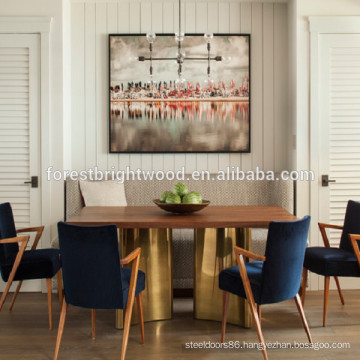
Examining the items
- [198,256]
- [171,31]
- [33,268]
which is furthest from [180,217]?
[171,31]

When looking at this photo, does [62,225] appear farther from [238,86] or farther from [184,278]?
[238,86]

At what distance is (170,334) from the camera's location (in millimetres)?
3090

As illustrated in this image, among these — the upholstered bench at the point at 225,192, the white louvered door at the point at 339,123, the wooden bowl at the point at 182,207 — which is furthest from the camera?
the upholstered bench at the point at 225,192

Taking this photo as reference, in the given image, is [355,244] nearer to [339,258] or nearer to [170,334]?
[339,258]

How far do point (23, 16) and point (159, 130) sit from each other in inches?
62.7

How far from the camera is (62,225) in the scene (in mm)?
2531

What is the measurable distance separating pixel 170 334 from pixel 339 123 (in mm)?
2432

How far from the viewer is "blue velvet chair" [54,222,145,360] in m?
2.48

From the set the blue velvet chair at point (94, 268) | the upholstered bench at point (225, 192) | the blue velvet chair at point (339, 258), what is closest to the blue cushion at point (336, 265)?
the blue velvet chair at point (339, 258)

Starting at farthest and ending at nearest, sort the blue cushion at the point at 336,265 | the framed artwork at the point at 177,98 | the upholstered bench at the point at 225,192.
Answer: the framed artwork at the point at 177,98
the upholstered bench at the point at 225,192
the blue cushion at the point at 336,265

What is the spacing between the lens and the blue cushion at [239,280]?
8.68 feet

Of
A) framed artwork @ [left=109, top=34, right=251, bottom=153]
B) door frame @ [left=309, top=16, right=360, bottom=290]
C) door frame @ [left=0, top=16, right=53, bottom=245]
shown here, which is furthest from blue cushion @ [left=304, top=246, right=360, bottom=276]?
door frame @ [left=0, top=16, right=53, bottom=245]

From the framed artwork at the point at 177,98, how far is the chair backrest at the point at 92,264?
6.91 feet

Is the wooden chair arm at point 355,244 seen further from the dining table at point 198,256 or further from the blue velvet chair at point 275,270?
the blue velvet chair at point 275,270
